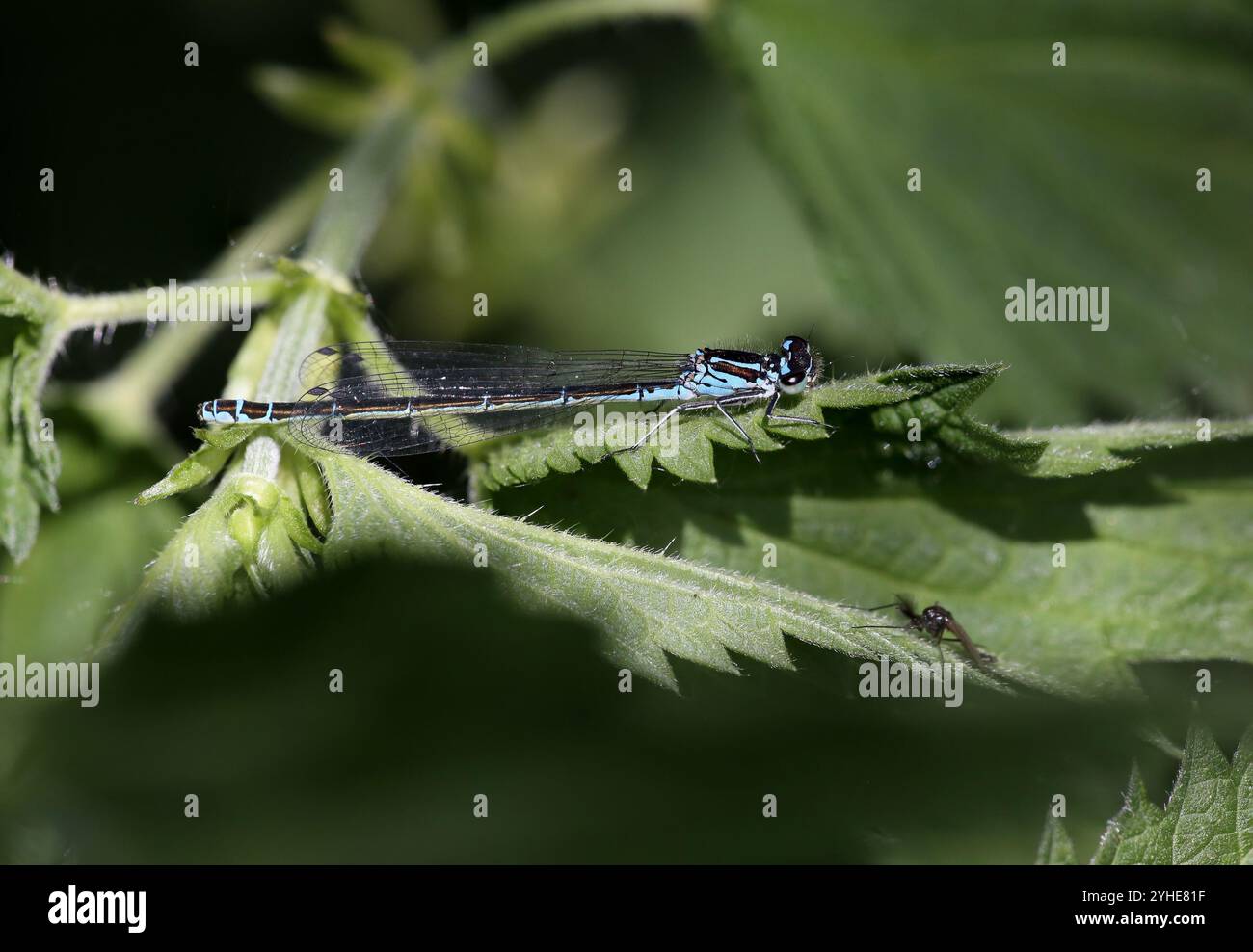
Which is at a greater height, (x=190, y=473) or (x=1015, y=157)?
(x=1015, y=157)

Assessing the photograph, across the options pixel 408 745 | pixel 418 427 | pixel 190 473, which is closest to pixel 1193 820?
pixel 408 745

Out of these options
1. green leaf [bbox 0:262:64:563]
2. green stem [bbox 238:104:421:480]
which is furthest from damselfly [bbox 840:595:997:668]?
green leaf [bbox 0:262:64:563]

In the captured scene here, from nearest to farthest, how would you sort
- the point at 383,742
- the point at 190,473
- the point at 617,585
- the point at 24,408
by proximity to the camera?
the point at 617,585, the point at 383,742, the point at 190,473, the point at 24,408

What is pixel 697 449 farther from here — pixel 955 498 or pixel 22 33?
pixel 22 33

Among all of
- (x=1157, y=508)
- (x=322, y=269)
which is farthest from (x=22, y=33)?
(x=1157, y=508)

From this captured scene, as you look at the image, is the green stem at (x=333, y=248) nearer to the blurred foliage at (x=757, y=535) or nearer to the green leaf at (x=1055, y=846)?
the blurred foliage at (x=757, y=535)

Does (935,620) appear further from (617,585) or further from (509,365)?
(509,365)
